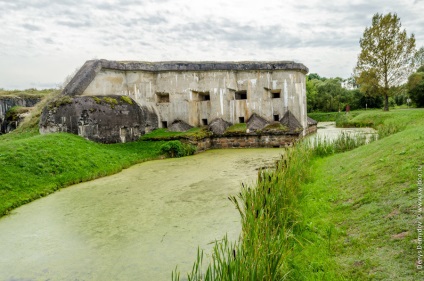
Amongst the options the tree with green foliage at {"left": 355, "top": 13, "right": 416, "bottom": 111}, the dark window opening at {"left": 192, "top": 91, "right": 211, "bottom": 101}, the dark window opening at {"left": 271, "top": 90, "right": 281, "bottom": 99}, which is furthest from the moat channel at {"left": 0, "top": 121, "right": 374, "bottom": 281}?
the tree with green foliage at {"left": 355, "top": 13, "right": 416, "bottom": 111}

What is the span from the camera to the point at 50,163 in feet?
23.3

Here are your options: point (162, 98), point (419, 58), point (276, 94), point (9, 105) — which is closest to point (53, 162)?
point (162, 98)

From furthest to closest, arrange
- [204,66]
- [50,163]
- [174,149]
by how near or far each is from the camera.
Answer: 1. [204,66]
2. [174,149]
3. [50,163]

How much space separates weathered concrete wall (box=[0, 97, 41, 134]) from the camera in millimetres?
14401

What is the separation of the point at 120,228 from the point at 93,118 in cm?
629

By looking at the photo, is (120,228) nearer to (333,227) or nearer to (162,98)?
(333,227)

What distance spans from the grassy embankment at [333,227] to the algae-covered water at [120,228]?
0.55m

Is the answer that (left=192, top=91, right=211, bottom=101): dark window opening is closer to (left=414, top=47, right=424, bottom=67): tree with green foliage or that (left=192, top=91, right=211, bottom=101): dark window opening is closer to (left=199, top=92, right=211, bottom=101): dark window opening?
(left=199, top=92, right=211, bottom=101): dark window opening

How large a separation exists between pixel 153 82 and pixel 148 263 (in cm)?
A: 1088

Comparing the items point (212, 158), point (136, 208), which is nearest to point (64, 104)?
point (212, 158)

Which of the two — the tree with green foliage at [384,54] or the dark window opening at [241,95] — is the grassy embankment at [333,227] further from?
the tree with green foliage at [384,54]

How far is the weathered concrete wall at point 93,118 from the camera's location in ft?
31.9

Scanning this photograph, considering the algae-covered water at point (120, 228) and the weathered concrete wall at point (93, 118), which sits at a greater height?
the weathered concrete wall at point (93, 118)

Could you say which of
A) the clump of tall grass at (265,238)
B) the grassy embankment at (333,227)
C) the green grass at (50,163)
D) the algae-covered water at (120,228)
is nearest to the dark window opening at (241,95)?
the green grass at (50,163)
